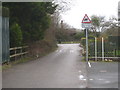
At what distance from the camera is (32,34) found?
68.2 feet

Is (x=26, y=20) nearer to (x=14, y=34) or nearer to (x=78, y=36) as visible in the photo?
(x=14, y=34)

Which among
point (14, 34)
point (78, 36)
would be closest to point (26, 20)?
point (14, 34)

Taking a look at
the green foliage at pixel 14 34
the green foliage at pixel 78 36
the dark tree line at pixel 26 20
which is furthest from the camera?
the green foliage at pixel 78 36

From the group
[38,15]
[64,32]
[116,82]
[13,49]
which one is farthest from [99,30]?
[116,82]

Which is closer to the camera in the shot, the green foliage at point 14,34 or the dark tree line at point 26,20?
the green foliage at point 14,34

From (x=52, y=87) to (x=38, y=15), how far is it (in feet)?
45.6

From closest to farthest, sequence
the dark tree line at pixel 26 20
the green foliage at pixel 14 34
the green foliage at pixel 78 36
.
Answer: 1. the green foliage at pixel 14 34
2. the dark tree line at pixel 26 20
3. the green foliage at pixel 78 36

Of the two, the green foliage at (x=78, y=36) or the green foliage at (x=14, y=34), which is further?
the green foliage at (x=78, y=36)

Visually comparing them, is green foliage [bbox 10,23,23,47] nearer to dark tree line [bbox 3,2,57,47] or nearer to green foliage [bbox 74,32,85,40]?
dark tree line [bbox 3,2,57,47]

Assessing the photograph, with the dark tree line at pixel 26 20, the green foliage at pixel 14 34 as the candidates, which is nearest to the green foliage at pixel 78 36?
the dark tree line at pixel 26 20

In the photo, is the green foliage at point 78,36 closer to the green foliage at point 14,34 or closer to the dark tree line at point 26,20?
the dark tree line at point 26,20

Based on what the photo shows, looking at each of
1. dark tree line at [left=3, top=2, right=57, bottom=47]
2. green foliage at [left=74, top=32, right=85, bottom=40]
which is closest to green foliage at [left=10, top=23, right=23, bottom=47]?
dark tree line at [left=3, top=2, right=57, bottom=47]

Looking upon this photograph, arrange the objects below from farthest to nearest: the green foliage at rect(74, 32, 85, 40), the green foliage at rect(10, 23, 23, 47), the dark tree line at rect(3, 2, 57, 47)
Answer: the green foliage at rect(74, 32, 85, 40)
the dark tree line at rect(3, 2, 57, 47)
the green foliage at rect(10, 23, 23, 47)

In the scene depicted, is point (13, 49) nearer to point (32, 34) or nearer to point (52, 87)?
point (32, 34)
